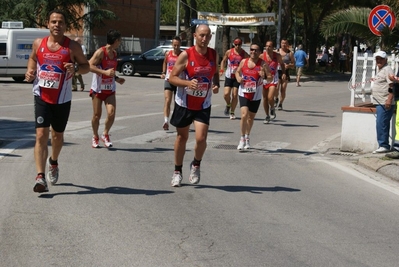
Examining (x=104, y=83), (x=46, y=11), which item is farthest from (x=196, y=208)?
(x=46, y=11)

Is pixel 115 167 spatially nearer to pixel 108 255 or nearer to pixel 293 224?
pixel 293 224

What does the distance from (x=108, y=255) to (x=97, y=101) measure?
6.45 m

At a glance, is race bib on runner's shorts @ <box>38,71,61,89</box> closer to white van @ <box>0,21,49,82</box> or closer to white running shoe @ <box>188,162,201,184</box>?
white running shoe @ <box>188,162,201,184</box>

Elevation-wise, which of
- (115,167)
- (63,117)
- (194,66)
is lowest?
(115,167)

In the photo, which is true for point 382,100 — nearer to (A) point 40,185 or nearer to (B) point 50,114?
(B) point 50,114

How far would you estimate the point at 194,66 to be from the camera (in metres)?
8.83

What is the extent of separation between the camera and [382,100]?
40.1ft

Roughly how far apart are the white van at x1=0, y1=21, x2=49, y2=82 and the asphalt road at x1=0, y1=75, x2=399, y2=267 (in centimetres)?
1592

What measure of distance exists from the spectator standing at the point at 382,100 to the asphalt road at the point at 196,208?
82cm

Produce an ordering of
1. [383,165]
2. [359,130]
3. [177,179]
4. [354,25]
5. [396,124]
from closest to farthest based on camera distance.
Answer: [177,179], [383,165], [396,124], [359,130], [354,25]

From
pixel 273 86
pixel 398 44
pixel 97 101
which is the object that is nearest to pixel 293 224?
pixel 97 101

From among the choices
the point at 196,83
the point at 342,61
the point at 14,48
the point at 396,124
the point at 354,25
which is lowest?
the point at 342,61

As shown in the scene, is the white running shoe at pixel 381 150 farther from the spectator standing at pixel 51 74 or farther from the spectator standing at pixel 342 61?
the spectator standing at pixel 342 61

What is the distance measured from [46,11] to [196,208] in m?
41.4
